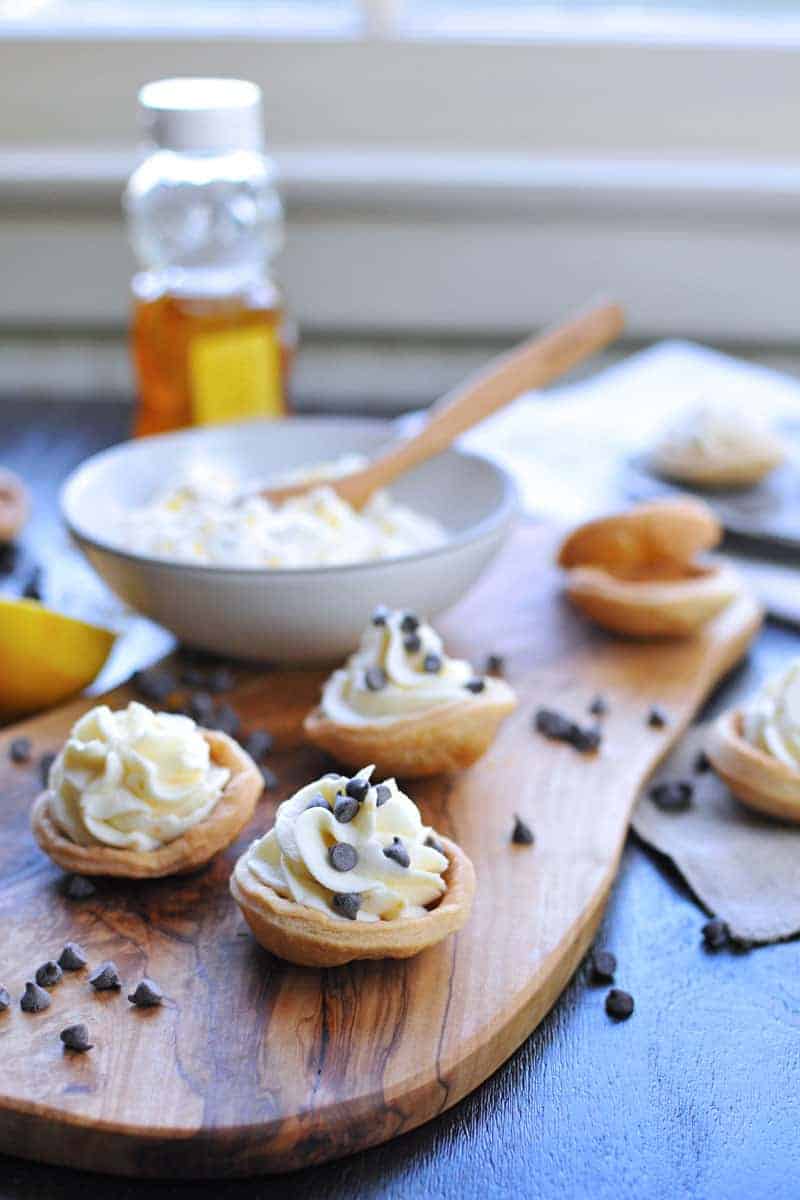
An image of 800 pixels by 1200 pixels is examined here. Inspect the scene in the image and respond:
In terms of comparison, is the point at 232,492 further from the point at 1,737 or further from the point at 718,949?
the point at 718,949

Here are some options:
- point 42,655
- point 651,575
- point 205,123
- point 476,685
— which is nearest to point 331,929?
point 476,685

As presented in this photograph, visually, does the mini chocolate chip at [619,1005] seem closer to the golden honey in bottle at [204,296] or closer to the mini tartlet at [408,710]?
the mini tartlet at [408,710]

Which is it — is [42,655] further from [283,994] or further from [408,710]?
[283,994]

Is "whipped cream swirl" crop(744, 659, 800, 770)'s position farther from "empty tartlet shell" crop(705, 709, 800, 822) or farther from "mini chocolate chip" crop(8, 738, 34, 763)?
"mini chocolate chip" crop(8, 738, 34, 763)

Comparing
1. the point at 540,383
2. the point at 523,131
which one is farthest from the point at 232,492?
the point at 523,131

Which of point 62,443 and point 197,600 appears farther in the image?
point 62,443

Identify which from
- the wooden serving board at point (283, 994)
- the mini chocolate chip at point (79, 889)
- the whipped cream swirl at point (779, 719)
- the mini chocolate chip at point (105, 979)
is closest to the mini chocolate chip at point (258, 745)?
the wooden serving board at point (283, 994)

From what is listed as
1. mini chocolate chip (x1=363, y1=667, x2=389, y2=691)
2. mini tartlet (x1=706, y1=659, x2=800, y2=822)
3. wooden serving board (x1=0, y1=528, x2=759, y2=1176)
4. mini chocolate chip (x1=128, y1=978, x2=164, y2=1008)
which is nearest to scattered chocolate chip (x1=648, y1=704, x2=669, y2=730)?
wooden serving board (x1=0, y1=528, x2=759, y2=1176)
